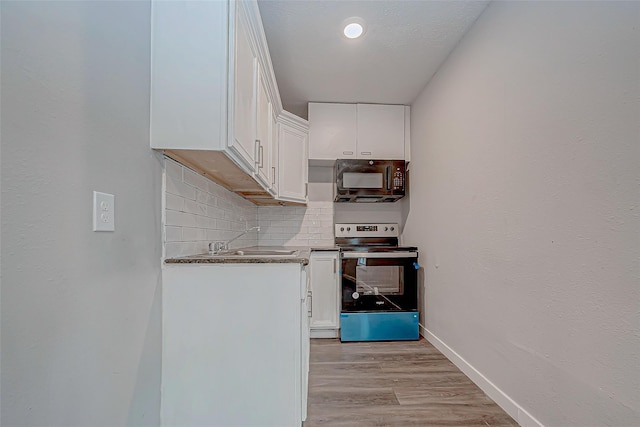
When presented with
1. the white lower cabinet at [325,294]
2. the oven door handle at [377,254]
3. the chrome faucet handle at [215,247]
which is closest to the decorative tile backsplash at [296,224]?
the white lower cabinet at [325,294]

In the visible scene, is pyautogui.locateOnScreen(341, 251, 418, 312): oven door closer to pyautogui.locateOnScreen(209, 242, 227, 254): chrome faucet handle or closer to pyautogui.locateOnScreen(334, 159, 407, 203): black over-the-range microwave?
pyautogui.locateOnScreen(334, 159, 407, 203): black over-the-range microwave

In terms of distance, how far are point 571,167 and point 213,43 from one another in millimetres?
1581

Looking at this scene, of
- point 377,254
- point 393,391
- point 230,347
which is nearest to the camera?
point 230,347

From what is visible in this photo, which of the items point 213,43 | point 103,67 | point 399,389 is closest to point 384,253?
point 399,389

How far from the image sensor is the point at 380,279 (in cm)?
275

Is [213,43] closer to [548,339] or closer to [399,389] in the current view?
[548,339]

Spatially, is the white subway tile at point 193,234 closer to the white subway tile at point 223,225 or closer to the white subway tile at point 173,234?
the white subway tile at point 173,234

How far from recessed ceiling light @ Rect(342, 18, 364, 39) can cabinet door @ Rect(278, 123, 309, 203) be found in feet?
3.28

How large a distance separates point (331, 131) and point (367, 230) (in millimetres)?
1159

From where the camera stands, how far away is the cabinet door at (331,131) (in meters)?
2.98

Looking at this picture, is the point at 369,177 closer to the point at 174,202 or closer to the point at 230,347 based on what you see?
the point at 174,202

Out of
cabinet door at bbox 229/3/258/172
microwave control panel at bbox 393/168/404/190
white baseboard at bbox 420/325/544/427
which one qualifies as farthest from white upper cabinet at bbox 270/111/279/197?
white baseboard at bbox 420/325/544/427

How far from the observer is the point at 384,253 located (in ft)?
8.94

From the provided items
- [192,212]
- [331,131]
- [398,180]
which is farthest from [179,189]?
[398,180]
